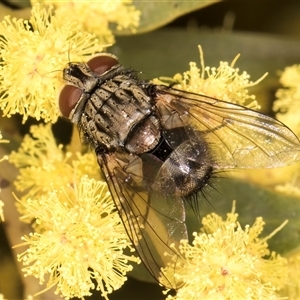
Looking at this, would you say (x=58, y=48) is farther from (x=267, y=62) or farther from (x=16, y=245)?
(x=267, y=62)

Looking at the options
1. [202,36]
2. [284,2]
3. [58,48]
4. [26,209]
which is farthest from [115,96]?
[284,2]

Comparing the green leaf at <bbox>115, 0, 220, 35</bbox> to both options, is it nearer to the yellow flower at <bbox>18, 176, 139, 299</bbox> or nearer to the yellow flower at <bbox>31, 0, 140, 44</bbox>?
the yellow flower at <bbox>31, 0, 140, 44</bbox>

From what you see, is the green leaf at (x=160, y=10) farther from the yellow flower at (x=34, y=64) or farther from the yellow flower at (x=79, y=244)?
the yellow flower at (x=79, y=244)

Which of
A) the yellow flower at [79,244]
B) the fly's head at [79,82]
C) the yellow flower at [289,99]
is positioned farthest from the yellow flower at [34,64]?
the yellow flower at [289,99]

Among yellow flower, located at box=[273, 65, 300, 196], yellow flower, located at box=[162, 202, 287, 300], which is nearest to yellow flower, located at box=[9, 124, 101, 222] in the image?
yellow flower, located at box=[162, 202, 287, 300]

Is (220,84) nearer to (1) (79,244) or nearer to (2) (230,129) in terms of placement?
(2) (230,129)
